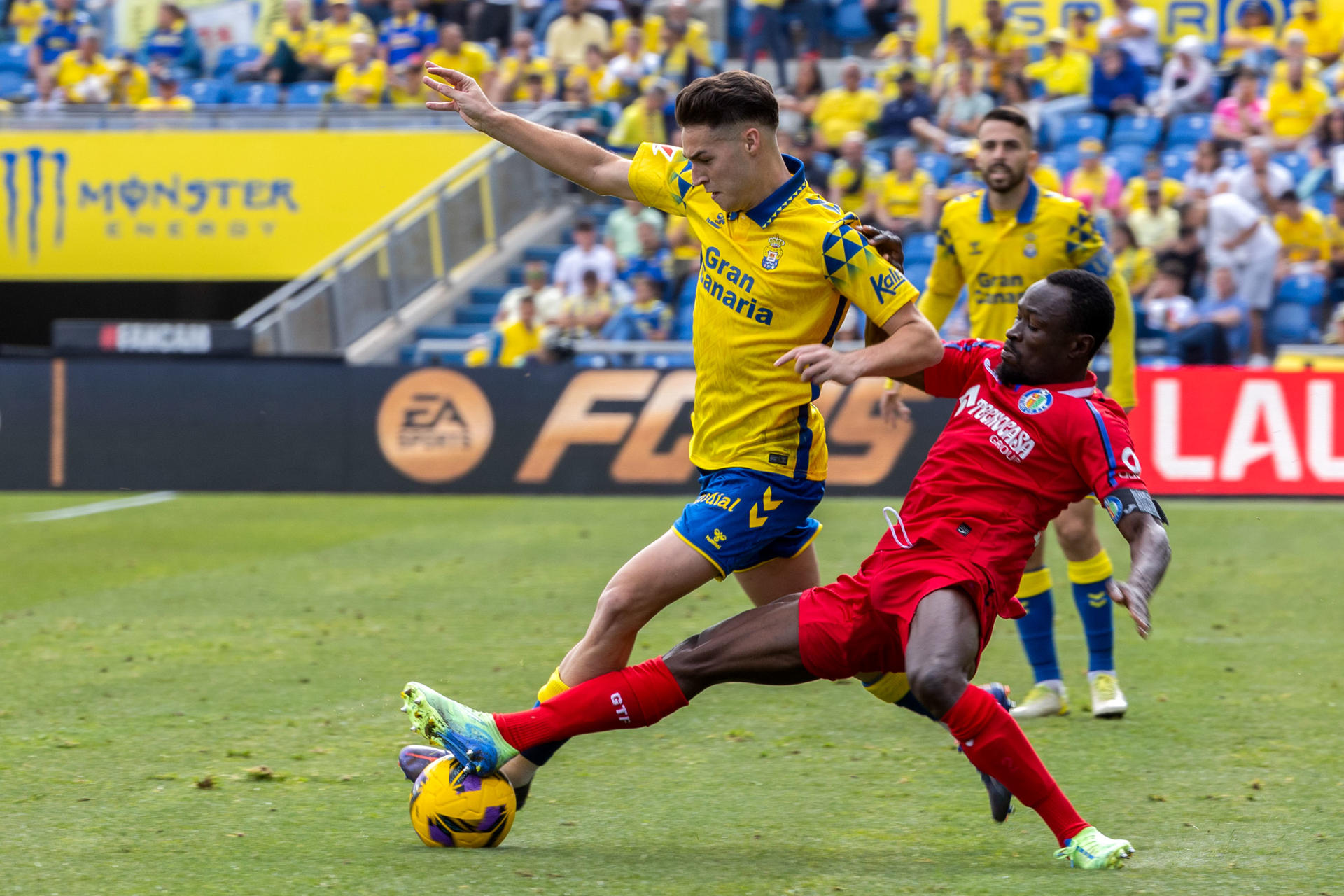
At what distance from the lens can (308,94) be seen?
20.8 m

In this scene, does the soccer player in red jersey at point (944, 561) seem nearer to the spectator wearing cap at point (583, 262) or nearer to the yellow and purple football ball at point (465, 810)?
the yellow and purple football ball at point (465, 810)

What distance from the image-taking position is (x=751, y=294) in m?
4.55

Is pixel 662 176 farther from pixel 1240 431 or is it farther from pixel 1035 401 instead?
pixel 1240 431

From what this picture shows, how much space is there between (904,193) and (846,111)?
1.89 metres

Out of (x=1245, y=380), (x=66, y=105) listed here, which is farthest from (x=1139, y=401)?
(x=66, y=105)

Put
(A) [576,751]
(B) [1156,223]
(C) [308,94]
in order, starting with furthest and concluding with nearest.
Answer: (C) [308,94], (B) [1156,223], (A) [576,751]

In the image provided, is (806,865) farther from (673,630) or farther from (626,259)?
(626,259)

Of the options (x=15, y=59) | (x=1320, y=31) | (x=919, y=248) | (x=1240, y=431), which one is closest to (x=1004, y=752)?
(x=1240, y=431)

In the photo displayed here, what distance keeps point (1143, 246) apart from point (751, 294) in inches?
468

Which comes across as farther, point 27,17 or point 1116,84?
point 27,17

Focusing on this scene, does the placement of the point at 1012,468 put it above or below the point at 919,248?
above

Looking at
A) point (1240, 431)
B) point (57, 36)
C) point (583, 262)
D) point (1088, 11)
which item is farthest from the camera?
point (57, 36)

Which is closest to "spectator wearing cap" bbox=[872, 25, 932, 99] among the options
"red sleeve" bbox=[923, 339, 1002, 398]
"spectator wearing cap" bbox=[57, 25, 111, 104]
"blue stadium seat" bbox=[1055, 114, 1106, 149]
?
"blue stadium seat" bbox=[1055, 114, 1106, 149]

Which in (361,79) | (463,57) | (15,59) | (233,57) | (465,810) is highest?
(463,57)
